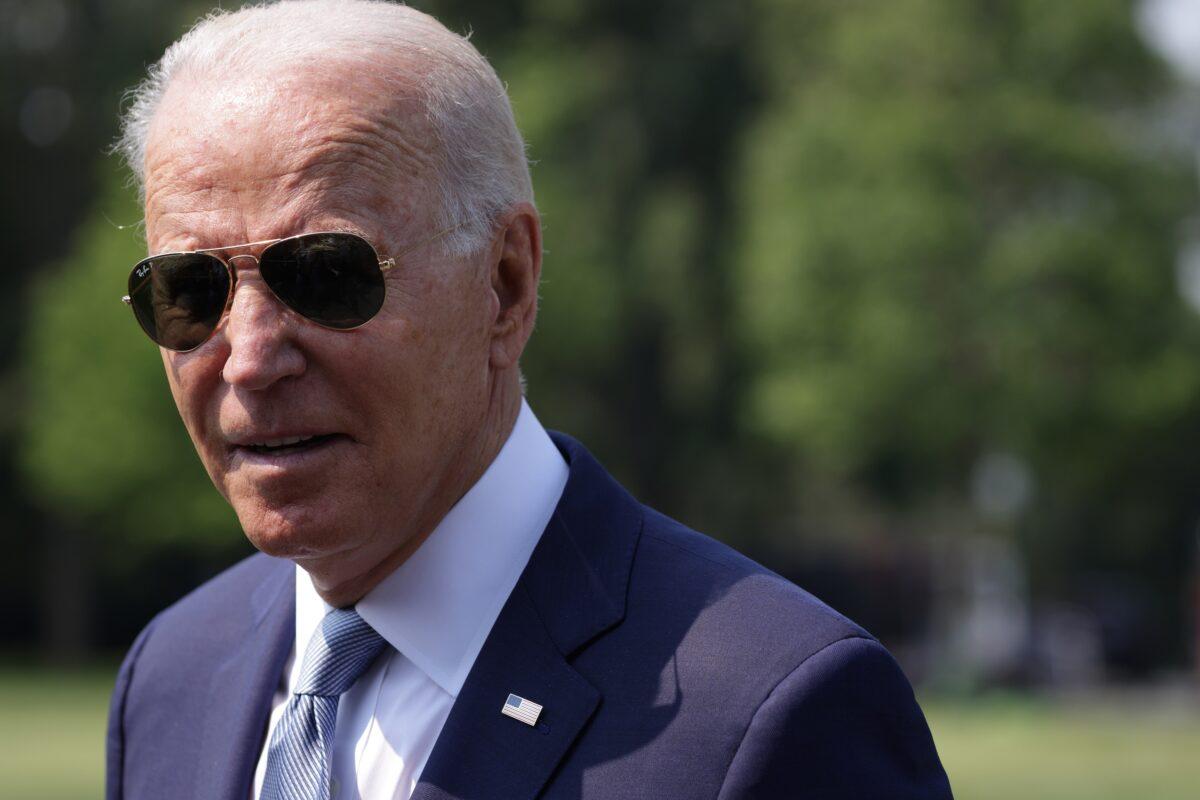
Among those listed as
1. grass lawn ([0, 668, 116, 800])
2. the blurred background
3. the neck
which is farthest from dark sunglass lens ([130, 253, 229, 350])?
the blurred background

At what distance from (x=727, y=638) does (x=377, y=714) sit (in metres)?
0.55

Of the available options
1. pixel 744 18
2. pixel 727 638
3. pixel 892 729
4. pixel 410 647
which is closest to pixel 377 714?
pixel 410 647

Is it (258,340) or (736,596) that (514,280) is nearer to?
(258,340)

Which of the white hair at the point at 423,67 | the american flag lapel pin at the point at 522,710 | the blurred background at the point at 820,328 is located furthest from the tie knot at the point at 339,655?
the blurred background at the point at 820,328

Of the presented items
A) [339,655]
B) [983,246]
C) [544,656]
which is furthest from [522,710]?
[983,246]

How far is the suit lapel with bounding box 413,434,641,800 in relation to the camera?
85.1 inches

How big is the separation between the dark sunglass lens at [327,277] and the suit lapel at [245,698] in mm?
682

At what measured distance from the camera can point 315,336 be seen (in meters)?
2.19

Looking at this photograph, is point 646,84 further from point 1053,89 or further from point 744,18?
point 1053,89

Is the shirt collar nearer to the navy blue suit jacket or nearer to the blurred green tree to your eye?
the navy blue suit jacket

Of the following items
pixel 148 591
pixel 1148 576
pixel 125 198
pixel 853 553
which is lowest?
pixel 148 591

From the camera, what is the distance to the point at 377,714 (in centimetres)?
231

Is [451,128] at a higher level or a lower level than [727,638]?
higher

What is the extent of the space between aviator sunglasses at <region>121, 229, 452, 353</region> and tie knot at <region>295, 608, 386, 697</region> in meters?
0.48
